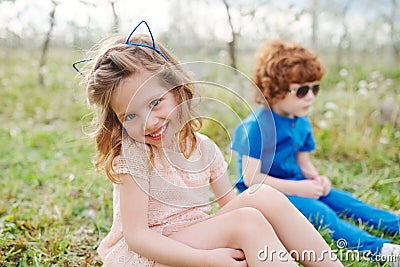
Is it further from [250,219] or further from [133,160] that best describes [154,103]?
[250,219]

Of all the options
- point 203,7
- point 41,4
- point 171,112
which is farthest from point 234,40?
point 171,112

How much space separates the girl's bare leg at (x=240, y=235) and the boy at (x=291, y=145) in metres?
0.66

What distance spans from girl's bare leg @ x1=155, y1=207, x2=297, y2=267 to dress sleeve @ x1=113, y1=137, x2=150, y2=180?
242 millimetres

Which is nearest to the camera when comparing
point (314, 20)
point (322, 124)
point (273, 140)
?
point (273, 140)

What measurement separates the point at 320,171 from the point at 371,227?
0.92 metres

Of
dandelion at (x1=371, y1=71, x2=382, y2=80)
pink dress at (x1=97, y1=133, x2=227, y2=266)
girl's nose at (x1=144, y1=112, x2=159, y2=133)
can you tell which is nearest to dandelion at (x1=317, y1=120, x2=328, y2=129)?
dandelion at (x1=371, y1=71, x2=382, y2=80)

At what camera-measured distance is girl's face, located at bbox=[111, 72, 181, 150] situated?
59.2 inches

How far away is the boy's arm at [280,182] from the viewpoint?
7.43ft

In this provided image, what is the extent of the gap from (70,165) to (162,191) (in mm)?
1762

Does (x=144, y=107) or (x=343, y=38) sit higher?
(x=144, y=107)

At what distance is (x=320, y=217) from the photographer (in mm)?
2287

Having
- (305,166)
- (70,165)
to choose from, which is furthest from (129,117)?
(70,165)

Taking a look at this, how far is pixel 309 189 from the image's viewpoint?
8.09 ft

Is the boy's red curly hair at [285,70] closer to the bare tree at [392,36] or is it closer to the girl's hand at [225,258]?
the girl's hand at [225,258]
